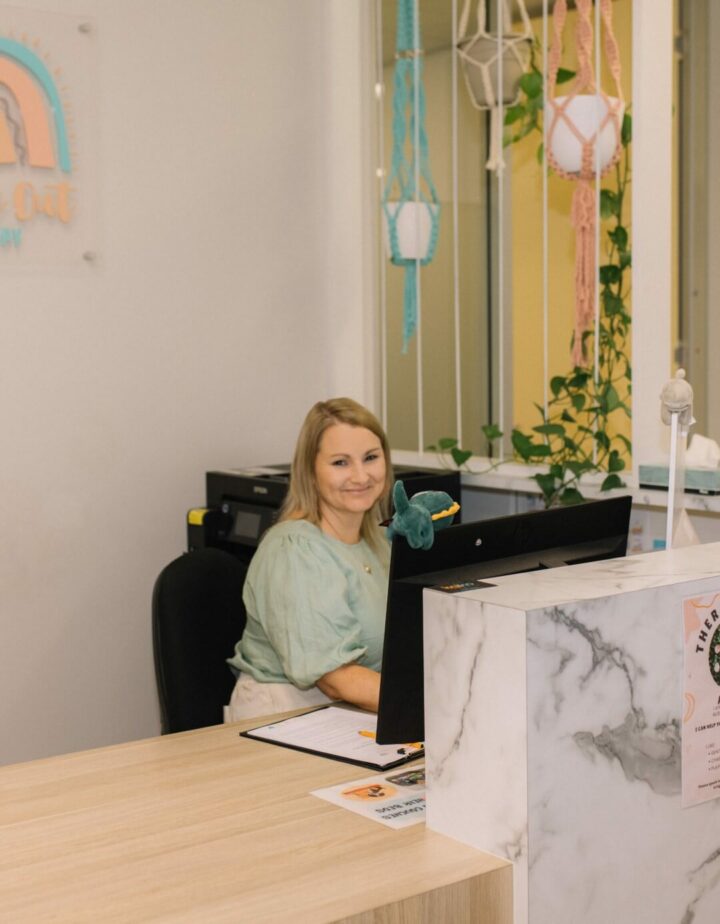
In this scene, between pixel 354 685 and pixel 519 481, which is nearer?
pixel 354 685

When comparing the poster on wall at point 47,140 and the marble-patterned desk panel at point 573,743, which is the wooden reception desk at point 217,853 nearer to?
the marble-patterned desk panel at point 573,743

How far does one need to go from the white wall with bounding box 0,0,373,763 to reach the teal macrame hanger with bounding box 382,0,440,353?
0.22 meters

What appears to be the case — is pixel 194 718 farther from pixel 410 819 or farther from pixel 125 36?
pixel 125 36

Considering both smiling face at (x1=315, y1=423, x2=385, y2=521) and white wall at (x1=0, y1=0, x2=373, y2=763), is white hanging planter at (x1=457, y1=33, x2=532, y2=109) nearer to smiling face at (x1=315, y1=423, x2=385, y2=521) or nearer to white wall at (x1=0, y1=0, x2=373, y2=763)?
white wall at (x1=0, y1=0, x2=373, y2=763)

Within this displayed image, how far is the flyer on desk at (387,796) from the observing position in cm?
164

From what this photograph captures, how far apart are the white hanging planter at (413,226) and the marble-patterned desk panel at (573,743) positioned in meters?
1.84

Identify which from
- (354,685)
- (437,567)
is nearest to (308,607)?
(354,685)

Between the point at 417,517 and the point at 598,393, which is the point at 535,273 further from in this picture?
the point at 417,517

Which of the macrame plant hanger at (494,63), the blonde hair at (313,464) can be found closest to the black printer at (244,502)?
the blonde hair at (313,464)

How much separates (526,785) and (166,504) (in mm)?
2016

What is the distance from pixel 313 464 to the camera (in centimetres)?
258

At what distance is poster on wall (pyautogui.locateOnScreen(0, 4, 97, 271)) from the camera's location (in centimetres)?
295

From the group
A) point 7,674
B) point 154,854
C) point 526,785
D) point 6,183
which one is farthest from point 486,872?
point 6,183

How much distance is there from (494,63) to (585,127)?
17.9 inches
